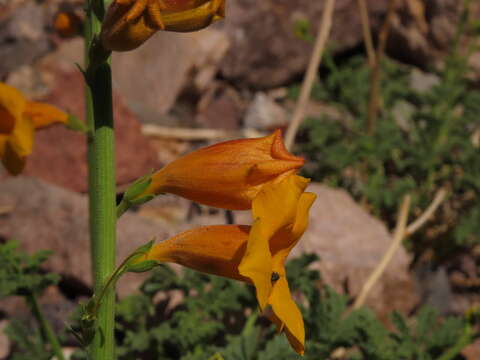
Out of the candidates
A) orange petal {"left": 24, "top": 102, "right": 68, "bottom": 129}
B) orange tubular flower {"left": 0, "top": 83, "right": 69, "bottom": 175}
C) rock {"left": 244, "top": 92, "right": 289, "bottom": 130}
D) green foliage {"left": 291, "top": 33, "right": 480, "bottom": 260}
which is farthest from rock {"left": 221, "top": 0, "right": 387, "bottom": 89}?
orange tubular flower {"left": 0, "top": 83, "right": 69, "bottom": 175}

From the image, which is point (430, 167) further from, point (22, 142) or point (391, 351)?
point (22, 142)

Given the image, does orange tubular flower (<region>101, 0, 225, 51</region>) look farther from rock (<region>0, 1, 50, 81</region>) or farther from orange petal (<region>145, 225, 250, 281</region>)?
rock (<region>0, 1, 50, 81</region>)

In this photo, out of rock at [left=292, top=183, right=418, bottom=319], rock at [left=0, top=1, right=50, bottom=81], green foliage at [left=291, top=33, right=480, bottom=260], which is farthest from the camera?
rock at [left=0, top=1, right=50, bottom=81]

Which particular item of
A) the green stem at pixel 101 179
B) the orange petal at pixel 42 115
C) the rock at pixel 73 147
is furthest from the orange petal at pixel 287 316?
the rock at pixel 73 147

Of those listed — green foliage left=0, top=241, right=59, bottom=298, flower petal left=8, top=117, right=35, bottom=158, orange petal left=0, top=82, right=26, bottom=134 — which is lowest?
green foliage left=0, top=241, right=59, bottom=298

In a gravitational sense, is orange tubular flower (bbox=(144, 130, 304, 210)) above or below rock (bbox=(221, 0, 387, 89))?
above
